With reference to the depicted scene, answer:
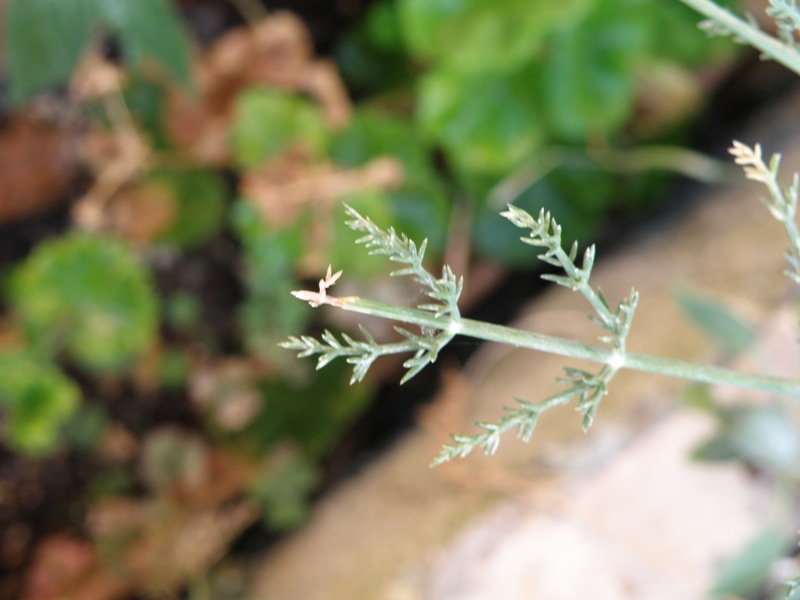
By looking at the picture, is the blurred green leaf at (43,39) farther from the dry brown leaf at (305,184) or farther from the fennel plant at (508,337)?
the fennel plant at (508,337)

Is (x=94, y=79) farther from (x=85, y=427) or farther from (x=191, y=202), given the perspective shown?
(x=85, y=427)

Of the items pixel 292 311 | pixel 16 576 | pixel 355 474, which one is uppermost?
Result: pixel 292 311

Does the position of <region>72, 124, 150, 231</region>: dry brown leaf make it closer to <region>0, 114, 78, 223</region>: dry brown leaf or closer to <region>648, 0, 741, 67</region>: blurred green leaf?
<region>0, 114, 78, 223</region>: dry brown leaf

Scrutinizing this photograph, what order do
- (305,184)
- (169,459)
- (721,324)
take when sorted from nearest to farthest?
(721,324)
(305,184)
(169,459)

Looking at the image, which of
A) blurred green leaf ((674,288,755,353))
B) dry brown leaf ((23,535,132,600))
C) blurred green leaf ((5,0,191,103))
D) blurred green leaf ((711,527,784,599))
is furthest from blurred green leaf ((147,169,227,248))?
blurred green leaf ((711,527,784,599))

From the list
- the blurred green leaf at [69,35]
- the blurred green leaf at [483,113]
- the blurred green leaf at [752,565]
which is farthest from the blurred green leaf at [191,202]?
the blurred green leaf at [752,565]

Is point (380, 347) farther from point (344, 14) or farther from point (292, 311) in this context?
point (344, 14)

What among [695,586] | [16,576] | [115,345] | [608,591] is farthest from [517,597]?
[16,576]

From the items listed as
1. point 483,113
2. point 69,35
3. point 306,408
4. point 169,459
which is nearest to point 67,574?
point 169,459
